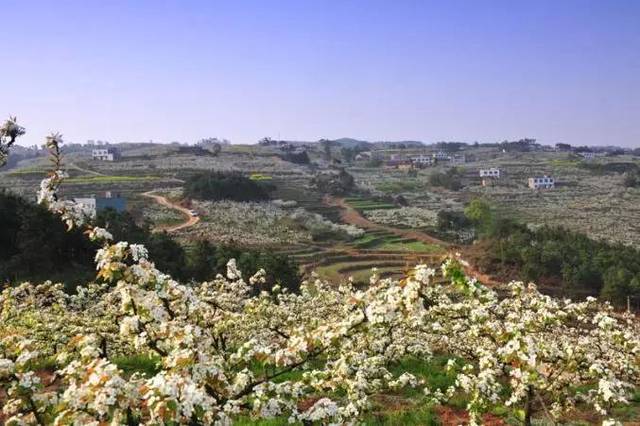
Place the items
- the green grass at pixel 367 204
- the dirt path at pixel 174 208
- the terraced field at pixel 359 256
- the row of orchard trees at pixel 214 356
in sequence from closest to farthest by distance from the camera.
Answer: the row of orchard trees at pixel 214 356 → the terraced field at pixel 359 256 → the dirt path at pixel 174 208 → the green grass at pixel 367 204

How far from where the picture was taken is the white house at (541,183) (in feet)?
393

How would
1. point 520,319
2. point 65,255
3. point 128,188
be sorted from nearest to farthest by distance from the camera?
point 520,319
point 65,255
point 128,188

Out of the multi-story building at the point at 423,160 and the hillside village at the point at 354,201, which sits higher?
the multi-story building at the point at 423,160

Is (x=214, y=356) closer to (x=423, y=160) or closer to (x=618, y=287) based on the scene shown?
(x=618, y=287)

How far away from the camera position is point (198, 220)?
207 feet

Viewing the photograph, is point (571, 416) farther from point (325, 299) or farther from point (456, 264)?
point (456, 264)

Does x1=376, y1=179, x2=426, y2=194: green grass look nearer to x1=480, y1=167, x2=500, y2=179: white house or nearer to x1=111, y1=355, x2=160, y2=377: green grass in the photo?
x1=480, y1=167, x2=500, y2=179: white house

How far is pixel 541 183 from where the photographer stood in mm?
120438

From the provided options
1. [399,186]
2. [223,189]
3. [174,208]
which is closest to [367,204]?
[223,189]

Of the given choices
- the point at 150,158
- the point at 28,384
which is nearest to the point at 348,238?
the point at 28,384

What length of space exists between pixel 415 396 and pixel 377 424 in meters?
2.63

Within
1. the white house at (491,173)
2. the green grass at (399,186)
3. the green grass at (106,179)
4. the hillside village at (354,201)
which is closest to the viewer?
the hillside village at (354,201)

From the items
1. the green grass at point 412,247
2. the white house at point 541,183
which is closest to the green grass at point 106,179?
the green grass at point 412,247

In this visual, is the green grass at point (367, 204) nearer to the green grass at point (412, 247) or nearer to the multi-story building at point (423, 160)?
the green grass at point (412, 247)
